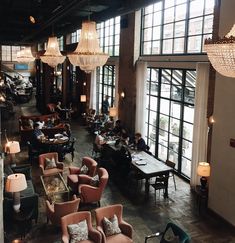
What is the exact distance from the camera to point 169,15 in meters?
11.1

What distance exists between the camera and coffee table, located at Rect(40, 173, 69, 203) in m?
8.55

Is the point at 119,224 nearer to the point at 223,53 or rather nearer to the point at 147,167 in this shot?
the point at 147,167

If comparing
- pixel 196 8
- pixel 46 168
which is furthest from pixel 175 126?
pixel 46 168

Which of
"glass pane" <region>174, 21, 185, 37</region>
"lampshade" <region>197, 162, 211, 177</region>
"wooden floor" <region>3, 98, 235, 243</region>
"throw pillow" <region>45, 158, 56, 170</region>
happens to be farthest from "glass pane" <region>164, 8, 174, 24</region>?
"throw pillow" <region>45, 158, 56, 170</region>

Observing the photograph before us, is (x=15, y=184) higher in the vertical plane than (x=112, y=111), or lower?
lower

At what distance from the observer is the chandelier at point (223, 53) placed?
382 cm

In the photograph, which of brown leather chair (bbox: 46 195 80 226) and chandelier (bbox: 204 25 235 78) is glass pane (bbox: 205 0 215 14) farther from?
brown leather chair (bbox: 46 195 80 226)

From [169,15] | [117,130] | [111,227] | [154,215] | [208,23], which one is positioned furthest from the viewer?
[117,130]

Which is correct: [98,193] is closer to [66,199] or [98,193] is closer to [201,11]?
[66,199]

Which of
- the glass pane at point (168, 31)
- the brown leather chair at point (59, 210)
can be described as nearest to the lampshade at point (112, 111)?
the glass pane at point (168, 31)

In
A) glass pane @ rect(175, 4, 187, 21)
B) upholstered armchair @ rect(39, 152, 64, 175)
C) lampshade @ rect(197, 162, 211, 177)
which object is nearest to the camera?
lampshade @ rect(197, 162, 211, 177)

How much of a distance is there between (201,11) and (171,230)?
6272mm

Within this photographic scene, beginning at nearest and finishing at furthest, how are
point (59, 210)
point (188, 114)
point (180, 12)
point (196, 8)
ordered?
1. point (59, 210)
2. point (196, 8)
3. point (188, 114)
4. point (180, 12)

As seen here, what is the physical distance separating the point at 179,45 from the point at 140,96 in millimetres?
2692
